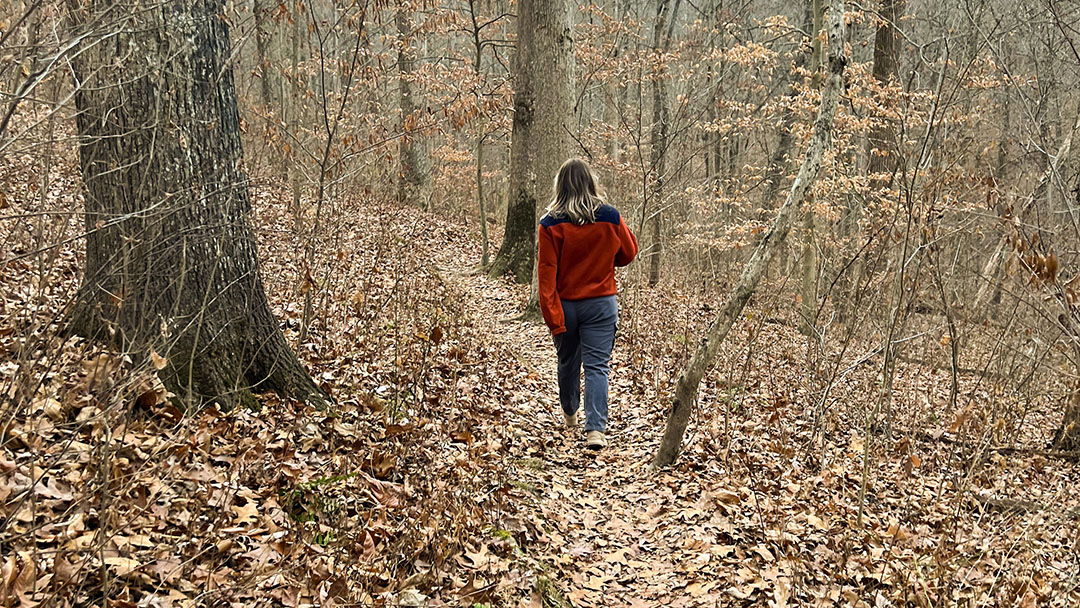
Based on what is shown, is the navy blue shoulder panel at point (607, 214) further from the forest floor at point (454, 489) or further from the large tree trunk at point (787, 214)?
the forest floor at point (454, 489)

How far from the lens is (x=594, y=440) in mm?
6203

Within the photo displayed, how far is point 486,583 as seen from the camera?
3.61m

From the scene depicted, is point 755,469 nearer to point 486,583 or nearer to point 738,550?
point 738,550

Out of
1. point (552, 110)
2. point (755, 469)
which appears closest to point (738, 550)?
point (755, 469)

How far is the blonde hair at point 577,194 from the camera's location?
5.83 m

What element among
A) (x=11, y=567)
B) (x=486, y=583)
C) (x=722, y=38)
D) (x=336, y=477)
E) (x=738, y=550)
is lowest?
(x=738, y=550)

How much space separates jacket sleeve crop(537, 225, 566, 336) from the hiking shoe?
953mm

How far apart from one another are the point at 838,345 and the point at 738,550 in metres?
8.34

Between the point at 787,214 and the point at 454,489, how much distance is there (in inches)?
119

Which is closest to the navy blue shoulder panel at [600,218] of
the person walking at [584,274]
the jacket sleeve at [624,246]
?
the person walking at [584,274]

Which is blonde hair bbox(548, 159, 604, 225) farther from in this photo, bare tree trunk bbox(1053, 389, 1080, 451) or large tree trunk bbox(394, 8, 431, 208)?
large tree trunk bbox(394, 8, 431, 208)

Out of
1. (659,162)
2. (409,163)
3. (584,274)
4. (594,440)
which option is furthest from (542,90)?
(409,163)

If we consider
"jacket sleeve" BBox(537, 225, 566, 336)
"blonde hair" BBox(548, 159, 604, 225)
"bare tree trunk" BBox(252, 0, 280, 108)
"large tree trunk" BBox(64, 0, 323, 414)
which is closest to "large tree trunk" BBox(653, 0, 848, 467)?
"jacket sleeve" BBox(537, 225, 566, 336)

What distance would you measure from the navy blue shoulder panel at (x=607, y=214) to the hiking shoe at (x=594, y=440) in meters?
1.85
